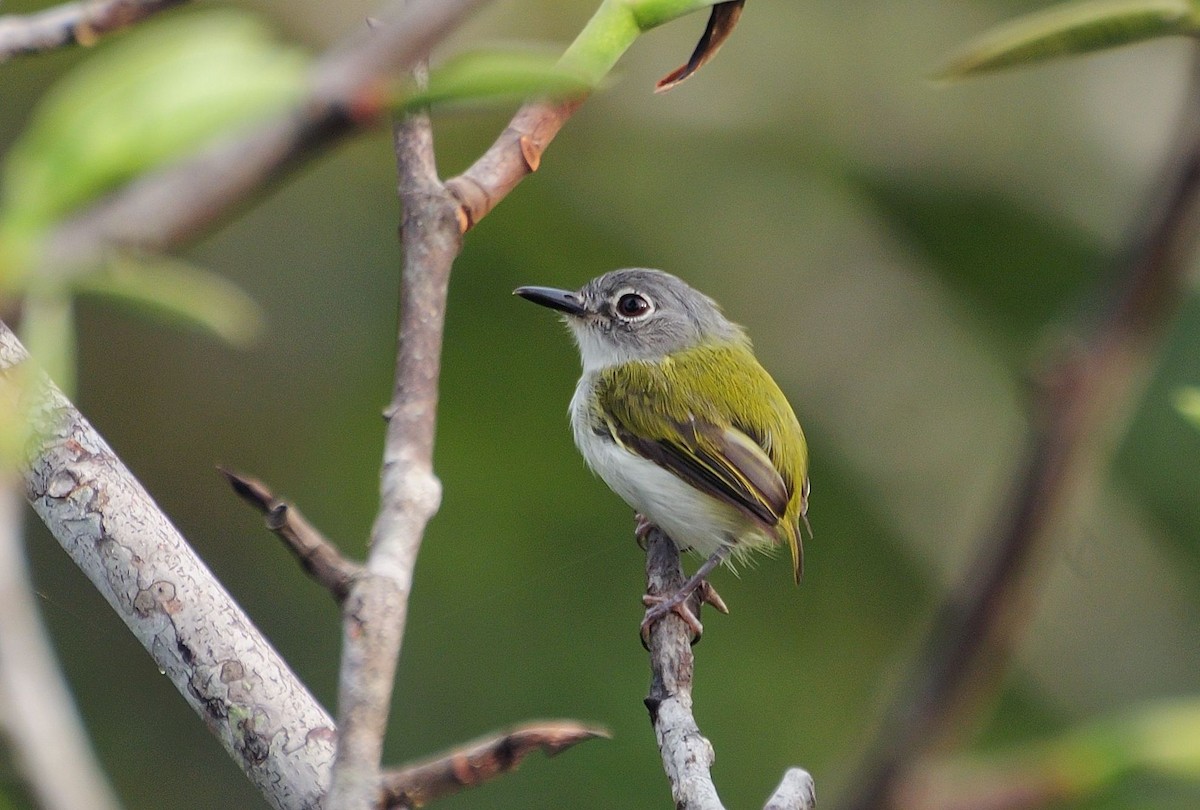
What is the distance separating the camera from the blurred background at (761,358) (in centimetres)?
588

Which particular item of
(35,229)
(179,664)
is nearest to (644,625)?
(179,664)

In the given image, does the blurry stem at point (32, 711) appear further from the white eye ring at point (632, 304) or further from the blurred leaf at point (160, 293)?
the white eye ring at point (632, 304)

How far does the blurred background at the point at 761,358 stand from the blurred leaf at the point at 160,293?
4.91 metres

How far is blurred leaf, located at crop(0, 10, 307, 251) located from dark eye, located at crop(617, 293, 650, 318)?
3870 millimetres

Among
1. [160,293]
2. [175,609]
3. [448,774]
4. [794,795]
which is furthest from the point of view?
[175,609]

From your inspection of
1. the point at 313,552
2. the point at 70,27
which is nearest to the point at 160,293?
the point at 313,552

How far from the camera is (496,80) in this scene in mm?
698

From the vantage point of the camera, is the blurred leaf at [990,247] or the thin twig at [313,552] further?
the blurred leaf at [990,247]

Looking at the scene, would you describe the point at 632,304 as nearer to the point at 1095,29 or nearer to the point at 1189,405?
the point at 1189,405

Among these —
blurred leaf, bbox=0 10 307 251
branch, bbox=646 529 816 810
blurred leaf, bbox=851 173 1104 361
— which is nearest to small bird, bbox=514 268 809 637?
branch, bbox=646 529 816 810

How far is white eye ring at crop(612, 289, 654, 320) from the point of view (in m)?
4.59

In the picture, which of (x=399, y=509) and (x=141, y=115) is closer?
(x=141, y=115)

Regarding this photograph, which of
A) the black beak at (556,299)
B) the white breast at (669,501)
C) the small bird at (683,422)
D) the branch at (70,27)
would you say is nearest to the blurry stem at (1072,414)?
the branch at (70,27)

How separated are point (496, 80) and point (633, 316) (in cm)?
390
